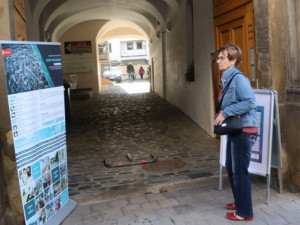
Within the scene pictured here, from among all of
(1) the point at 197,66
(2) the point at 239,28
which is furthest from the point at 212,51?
(2) the point at 239,28

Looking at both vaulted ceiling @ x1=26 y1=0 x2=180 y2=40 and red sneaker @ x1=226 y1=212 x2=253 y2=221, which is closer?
red sneaker @ x1=226 y1=212 x2=253 y2=221

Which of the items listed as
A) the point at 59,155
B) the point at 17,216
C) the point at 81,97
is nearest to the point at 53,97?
the point at 59,155

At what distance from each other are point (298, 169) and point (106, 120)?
7.98 metres

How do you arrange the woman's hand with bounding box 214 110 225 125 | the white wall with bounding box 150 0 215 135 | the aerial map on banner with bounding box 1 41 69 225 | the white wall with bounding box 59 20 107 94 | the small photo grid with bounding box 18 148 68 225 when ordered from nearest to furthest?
the aerial map on banner with bounding box 1 41 69 225 < the small photo grid with bounding box 18 148 68 225 < the woman's hand with bounding box 214 110 225 125 < the white wall with bounding box 150 0 215 135 < the white wall with bounding box 59 20 107 94

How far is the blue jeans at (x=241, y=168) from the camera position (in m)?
3.72

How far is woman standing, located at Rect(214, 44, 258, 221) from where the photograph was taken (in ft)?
11.8

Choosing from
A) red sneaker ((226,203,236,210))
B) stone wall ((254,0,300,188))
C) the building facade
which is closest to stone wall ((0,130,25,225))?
the building facade

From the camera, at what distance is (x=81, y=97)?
63.9 feet

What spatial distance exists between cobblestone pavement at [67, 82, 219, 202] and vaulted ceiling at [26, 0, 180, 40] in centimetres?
331

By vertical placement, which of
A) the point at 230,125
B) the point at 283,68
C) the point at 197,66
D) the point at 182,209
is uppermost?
the point at 197,66

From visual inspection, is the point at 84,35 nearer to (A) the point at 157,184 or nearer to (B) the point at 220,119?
(A) the point at 157,184

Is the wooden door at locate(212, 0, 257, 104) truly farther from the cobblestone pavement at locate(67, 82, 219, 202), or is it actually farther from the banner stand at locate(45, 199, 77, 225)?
the banner stand at locate(45, 199, 77, 225)

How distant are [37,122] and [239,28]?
3.57 meters

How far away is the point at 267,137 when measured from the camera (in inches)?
166
